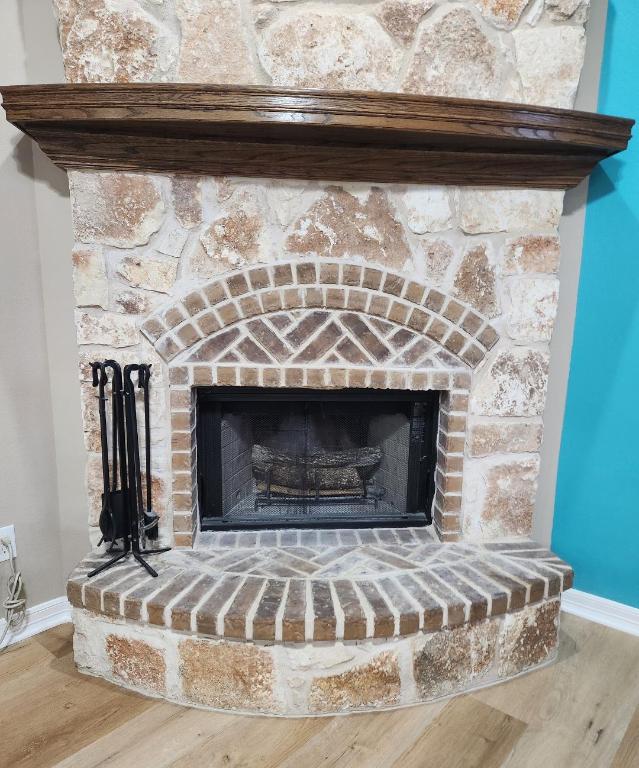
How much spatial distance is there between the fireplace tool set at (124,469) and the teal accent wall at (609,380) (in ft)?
4.85

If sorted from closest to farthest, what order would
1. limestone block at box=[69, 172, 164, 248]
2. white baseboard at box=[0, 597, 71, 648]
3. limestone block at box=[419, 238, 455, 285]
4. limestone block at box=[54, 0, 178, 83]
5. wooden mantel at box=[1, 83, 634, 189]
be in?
wooden mantel at box=[1, 83, 634, 189]
limestone block at box=[54, 0, 178, 83]
limestone block at box=[69, 172, 164, 248]
limestone block at box=[419, 238, 455, 285]
white baseboard at box=[0, 597, 71, 648]

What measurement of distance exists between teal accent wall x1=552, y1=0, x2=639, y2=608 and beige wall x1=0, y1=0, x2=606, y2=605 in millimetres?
49

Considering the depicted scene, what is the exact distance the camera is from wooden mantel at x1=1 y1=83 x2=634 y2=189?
1313 mm

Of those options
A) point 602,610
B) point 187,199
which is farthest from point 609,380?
point 187,199

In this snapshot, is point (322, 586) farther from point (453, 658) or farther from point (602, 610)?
point (602, 610)

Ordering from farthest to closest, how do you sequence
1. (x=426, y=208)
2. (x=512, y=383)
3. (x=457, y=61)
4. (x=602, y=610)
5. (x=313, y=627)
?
1. (x=602, y=610)
2. (x=512, y=383)
3. (x=426, y=208)
4. (x=457, y=61)
5. (x=313, y=627)

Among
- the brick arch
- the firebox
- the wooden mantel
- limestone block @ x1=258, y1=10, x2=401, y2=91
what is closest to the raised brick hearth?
the firebox

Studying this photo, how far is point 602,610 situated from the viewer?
6.23 feet

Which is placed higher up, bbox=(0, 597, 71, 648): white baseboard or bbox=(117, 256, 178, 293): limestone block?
bbox=(117, 256, 178, 293): limestone block

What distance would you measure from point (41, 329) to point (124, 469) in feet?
1.79

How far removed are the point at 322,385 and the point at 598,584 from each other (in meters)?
1.27

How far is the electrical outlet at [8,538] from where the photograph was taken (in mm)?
1692

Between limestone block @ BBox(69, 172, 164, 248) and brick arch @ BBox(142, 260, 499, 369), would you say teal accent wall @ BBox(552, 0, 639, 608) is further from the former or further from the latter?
limestone block @ BBox(69, 172, 164, 248)

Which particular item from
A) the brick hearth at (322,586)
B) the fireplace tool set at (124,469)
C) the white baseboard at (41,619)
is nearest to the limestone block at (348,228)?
the fireplace tool set at (124,469)
